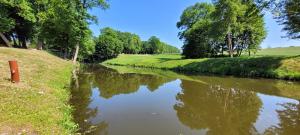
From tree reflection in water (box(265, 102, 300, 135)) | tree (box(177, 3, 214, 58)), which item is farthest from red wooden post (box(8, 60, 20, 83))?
tree (box(177, 3, 214, 58))

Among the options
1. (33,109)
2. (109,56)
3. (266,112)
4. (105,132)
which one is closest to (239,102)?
(266,112)

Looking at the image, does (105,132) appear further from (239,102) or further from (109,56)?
(109,56)

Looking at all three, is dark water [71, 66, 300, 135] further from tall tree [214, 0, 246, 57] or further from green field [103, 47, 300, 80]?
tall tree [214, 0, 246, 57]

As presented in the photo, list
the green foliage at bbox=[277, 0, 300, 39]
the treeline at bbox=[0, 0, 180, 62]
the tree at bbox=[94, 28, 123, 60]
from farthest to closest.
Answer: the tree at bbox=[94, 28, 123, 60], the treeline at bbox=[0, 0, 180, 62], the green foliage at bbox=[277, 0, 300, 39]

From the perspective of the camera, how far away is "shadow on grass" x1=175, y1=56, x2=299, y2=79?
29066mm

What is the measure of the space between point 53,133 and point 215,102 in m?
9.21

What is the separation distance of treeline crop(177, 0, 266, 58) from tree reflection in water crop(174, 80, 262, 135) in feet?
82.9

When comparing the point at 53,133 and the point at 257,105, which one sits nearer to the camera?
the point at 53,133

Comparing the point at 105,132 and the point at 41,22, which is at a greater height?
the point at 41,22

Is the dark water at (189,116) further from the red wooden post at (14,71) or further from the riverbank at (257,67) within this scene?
the riverbank at (257,67)

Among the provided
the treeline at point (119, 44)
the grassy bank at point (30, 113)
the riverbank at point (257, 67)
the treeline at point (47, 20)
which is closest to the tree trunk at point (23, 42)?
the treeline at point (47, 20)

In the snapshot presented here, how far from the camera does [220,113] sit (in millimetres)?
11047

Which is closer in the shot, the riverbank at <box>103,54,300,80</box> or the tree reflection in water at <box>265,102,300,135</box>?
Answer: the tree reflection in water at <box>265,102,300,135</box>

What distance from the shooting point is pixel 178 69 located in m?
44.8
